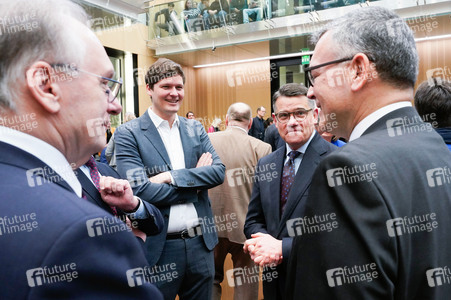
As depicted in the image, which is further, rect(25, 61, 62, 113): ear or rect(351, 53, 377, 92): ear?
rect(351, 53, 377, 92): ear

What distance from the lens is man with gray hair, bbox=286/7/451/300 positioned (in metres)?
0.81

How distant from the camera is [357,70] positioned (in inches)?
41.7

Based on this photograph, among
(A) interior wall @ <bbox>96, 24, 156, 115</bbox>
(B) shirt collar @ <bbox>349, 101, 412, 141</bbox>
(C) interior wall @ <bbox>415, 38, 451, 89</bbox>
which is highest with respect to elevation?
(A) interior wall @ <bbox>96, 24, 156, 115</bbox>

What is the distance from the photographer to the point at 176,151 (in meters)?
2.30

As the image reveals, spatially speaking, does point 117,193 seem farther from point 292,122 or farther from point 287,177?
point 292,122

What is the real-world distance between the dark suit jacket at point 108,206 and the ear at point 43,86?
0.56 m

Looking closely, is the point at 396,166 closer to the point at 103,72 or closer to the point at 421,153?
the point at 421,153

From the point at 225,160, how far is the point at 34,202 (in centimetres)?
274

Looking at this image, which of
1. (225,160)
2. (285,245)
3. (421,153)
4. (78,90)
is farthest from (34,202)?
(225,160)

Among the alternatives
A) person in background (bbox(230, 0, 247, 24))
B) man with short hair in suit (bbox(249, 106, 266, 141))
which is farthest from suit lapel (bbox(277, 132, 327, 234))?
person in background (bbox(230, 0, 247, 24))

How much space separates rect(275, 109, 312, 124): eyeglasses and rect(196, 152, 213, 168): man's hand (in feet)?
1.70

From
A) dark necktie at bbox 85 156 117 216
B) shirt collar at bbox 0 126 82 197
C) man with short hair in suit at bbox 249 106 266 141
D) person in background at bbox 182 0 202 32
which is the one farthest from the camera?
person in background at bbox 182 0 202 32

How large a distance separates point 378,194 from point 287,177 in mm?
1244

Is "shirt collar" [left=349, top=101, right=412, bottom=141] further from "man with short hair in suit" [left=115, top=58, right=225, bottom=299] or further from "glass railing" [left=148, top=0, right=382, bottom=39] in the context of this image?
"glass railing" [left=148, top=0, right=382, bottom=39]
